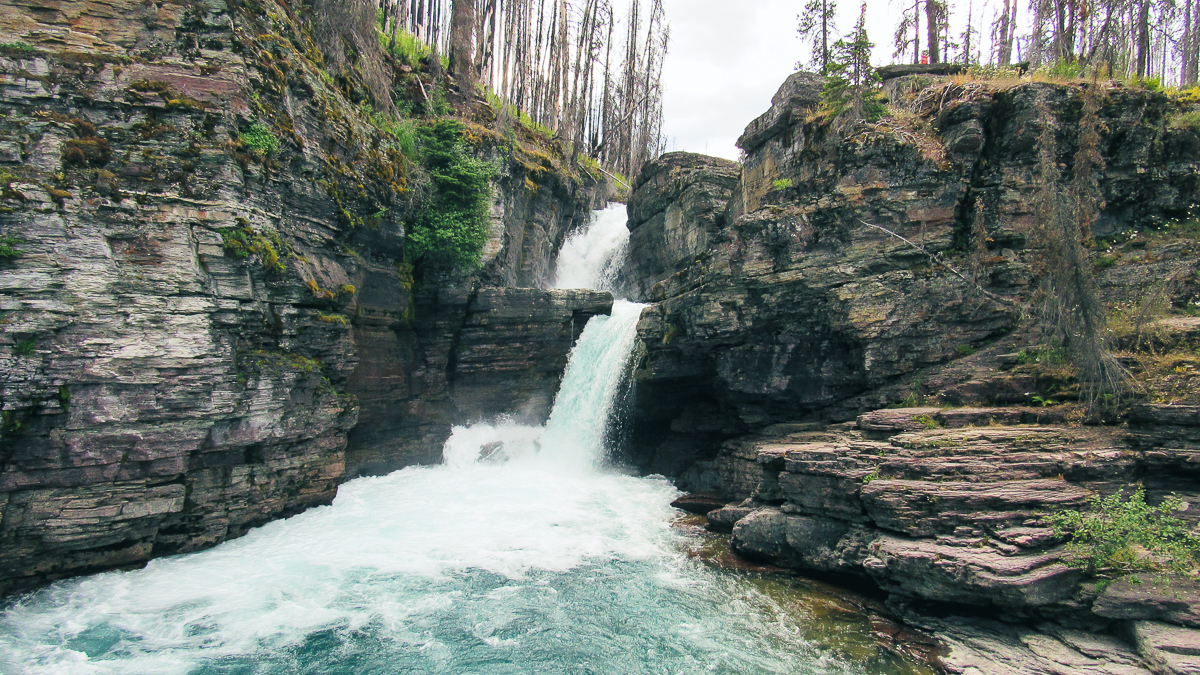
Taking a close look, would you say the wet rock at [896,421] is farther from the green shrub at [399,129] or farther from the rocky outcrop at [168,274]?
the green shrub at [399,129]

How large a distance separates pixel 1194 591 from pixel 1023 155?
8.76 meters

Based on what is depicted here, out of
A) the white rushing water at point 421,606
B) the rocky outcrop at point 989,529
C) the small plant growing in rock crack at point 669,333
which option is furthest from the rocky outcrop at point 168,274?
the rocky outcrop at point 989,529

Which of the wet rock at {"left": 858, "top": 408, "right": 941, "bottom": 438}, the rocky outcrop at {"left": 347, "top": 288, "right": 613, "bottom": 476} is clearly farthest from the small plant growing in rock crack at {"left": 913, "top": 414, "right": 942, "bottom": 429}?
the rocky outcrop at {"left": 347, "top": 288, "right": 613, "bottom": 476}

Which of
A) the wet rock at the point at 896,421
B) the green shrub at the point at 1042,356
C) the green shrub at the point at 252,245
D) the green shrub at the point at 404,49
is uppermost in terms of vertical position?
the green shrub at the point at 404,49

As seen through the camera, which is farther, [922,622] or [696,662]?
[922,622]

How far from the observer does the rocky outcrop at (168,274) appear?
8.73 meters

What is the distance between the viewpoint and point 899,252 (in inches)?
477

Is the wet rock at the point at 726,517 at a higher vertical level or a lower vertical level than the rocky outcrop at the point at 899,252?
lower

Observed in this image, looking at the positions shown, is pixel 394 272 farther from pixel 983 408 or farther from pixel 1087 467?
pixel 1087 467

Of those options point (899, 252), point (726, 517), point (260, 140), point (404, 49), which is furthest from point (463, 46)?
point (726, 517)

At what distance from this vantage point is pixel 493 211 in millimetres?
18641

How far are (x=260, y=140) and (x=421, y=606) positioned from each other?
31.0 feet

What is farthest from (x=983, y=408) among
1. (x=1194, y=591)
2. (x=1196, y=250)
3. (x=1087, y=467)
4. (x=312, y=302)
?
(x=312, y=302)

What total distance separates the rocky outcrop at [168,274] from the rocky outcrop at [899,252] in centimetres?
917
